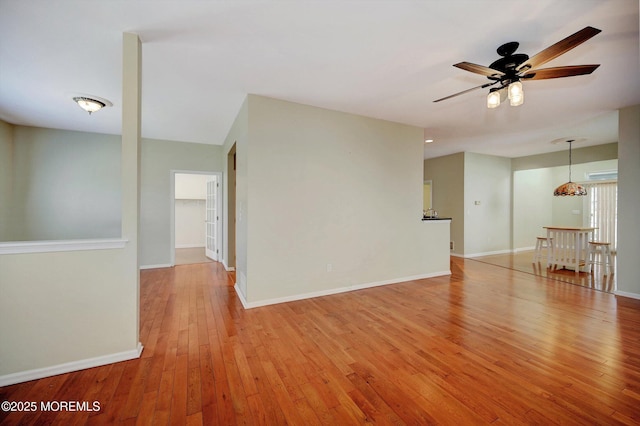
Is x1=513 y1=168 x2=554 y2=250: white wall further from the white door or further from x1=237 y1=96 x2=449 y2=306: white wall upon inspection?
the white door

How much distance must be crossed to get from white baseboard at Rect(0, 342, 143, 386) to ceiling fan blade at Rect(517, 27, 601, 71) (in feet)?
13.0

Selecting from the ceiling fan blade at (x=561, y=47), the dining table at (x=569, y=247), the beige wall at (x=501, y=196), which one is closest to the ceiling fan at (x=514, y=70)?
the ceiling fan blade at (x=561, y=47)

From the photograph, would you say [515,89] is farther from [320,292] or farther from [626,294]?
[626,294]

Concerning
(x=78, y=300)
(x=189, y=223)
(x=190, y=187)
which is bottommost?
(x=78, y=300)

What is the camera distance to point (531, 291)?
3.95 metres

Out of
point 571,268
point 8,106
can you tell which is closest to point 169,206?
point 8,106

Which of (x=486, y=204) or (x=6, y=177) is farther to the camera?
(x=486, y=204)

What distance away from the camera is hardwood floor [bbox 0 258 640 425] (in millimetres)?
1605

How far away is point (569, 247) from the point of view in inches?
206

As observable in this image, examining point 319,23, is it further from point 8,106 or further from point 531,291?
point 8,106

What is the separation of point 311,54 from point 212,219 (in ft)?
16.1

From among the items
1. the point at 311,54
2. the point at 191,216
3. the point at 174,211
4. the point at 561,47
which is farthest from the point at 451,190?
the point at 191,216

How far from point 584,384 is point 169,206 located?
630 centimetres

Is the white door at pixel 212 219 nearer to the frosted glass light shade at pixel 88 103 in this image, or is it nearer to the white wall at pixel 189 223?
the white wall at pixel 189 223
